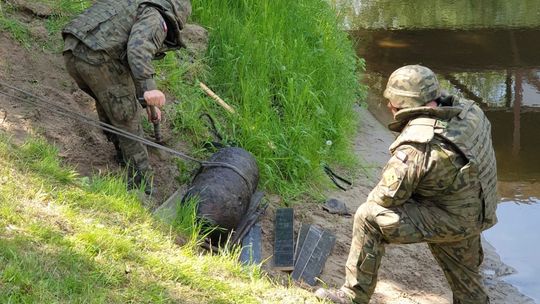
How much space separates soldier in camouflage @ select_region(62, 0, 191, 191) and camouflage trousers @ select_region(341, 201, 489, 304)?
1.68 m

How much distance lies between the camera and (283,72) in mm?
7895

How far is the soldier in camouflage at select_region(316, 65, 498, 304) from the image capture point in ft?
14.0

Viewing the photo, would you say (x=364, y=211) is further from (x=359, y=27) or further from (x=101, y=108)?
(x=359, y=27)

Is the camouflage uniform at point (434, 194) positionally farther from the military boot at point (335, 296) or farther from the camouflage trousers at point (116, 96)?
the camouflage trousers at point (116, 96)

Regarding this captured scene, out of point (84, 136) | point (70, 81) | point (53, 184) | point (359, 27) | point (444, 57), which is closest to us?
point (53, 184)

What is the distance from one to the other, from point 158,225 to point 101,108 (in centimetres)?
132

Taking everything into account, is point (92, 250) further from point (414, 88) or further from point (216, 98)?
point (216, 98)

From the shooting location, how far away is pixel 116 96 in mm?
5363

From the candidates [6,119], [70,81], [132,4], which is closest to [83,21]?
[132,4]

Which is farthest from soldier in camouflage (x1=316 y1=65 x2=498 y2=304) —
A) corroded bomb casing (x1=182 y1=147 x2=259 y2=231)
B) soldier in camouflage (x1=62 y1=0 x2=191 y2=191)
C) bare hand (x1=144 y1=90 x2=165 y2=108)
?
soldier in camouflage (x1=62 y1=0 x2=191 y2=191)

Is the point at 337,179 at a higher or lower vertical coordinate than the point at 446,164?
lower

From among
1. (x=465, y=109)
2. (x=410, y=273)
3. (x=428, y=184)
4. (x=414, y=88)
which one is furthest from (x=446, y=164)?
(x=410, y=273)

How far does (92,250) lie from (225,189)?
151 cm

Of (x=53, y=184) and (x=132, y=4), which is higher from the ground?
(x=132, y=4)
